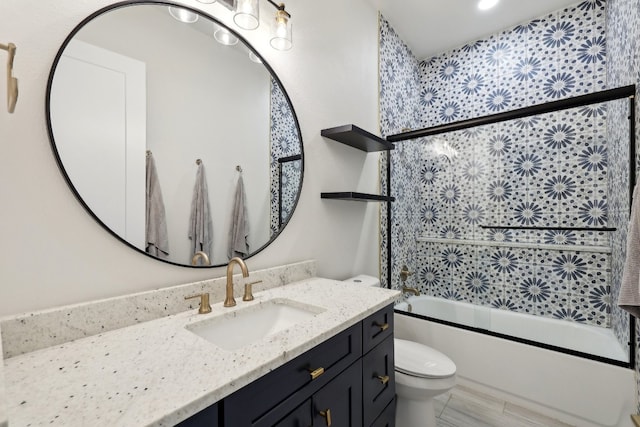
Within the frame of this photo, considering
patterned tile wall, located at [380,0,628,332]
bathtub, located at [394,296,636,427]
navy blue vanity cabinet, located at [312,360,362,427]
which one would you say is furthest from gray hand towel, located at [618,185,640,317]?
navy blue vanity cabinet, located at [312,360,362,427]

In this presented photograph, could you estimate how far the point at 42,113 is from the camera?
0.79 metres

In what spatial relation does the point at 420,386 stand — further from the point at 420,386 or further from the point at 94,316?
the point at 94,316

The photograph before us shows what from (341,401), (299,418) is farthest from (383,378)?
(299,418)

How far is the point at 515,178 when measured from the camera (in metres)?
2.47

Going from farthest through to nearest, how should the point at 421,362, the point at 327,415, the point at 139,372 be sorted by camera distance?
the point at 421,362 → the point at 327,415 → the point at 139,372

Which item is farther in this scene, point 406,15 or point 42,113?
point 406,15

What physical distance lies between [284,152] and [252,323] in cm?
85

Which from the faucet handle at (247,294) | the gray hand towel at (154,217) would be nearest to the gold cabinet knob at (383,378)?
the faucet handle at (247,294)

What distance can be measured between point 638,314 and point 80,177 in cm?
223

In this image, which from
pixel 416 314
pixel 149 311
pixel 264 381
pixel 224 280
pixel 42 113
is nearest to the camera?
pixel 264 381

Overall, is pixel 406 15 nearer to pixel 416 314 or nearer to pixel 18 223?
pixel 416 314

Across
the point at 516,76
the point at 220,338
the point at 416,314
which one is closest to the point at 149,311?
the point at 220,338

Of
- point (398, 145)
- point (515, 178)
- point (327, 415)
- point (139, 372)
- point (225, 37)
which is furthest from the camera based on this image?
point (398, 145)

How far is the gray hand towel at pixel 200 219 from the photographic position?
110 cm
